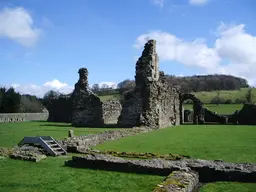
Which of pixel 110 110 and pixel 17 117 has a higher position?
pixel 110 110

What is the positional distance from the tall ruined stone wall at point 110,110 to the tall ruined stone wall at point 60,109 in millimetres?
6870

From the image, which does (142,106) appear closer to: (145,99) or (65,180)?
(145,99)

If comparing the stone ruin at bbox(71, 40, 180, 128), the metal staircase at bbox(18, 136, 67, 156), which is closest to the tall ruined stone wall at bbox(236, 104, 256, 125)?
the stone ruin at bbox(71, 40, 180, 128)

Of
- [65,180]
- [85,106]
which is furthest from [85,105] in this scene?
[65,180]

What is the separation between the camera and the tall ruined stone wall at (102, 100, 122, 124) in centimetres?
3812

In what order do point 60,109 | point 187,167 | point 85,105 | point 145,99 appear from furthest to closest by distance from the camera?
point 60,109, point 85,105, point 145,99, point 187,167

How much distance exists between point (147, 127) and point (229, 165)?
58.7 ft

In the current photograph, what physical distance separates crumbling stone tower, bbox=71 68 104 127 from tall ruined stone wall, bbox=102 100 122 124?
8.08 ft

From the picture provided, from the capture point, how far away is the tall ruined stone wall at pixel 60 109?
44.5 meters

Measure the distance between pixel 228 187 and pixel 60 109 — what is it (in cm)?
3779

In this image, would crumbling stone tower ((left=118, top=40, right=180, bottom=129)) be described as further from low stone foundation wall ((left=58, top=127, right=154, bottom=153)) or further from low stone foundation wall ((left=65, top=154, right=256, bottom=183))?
low stone foundation wall ((left=65, top=154, right=256, bottom=183))

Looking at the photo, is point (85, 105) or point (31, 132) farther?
point (85, 105)

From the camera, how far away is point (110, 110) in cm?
3991

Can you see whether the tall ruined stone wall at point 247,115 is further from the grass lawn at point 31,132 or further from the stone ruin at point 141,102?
the grass lawn at point 31,132
